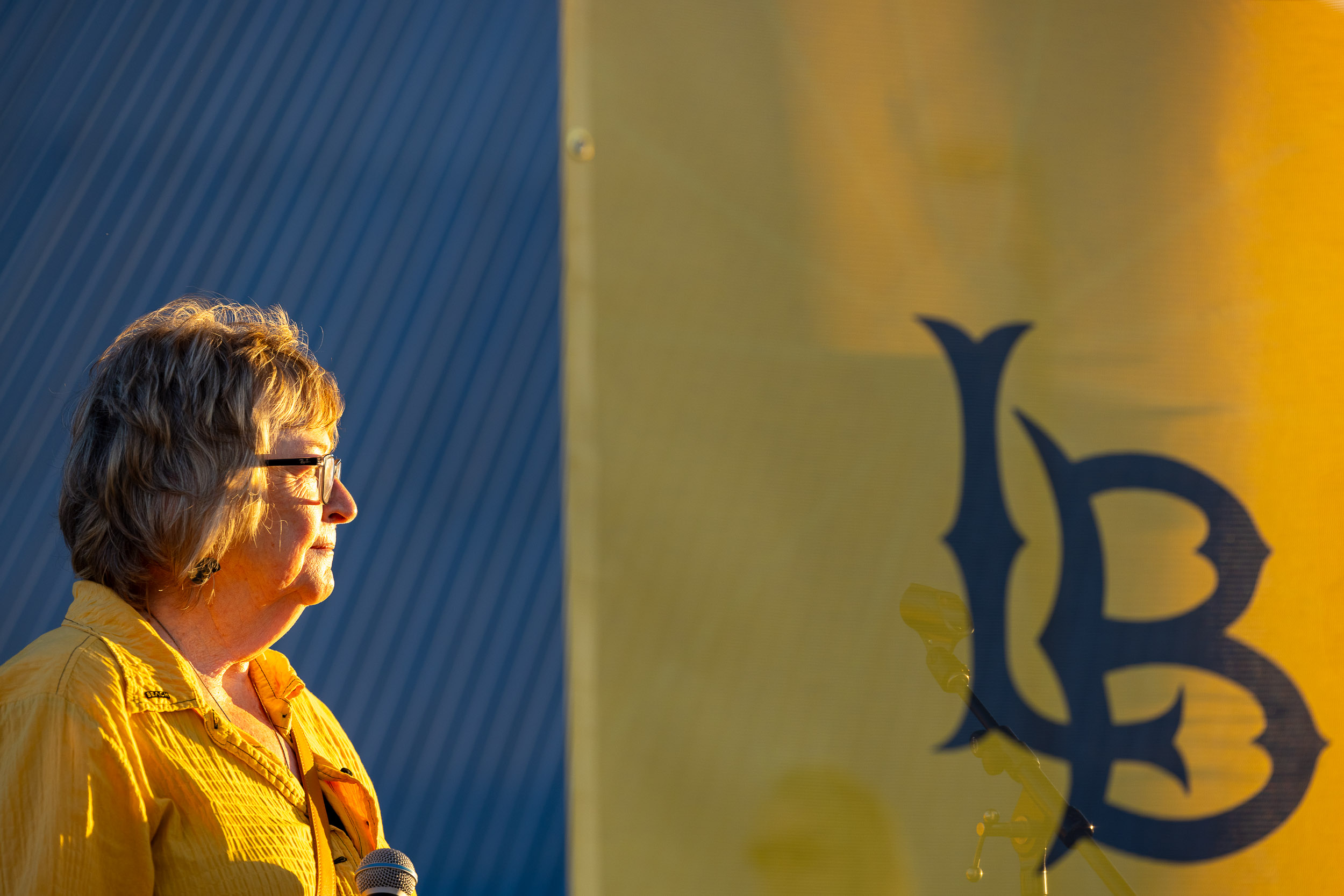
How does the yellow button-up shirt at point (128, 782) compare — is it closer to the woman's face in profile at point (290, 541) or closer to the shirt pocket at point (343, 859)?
the shirt pocket at point (343, 859)

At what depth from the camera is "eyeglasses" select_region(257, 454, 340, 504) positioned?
1.33m

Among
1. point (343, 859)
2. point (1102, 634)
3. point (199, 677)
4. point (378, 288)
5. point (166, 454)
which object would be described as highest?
point (378, 288)

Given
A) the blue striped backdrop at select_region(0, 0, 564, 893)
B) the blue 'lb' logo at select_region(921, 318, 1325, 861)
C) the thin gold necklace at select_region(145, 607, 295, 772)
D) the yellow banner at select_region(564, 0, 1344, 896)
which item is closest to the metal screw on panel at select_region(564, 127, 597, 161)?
the yellow banner at select_region(564, 0, 1344, 896)

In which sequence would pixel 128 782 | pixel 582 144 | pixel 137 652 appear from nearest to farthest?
pixel 128 782
pixel 137 652
pixel 582 144

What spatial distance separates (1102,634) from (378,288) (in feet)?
6.20

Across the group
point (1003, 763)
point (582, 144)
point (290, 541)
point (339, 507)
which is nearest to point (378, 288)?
point (582, 144)

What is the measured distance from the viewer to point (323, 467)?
4.50ft

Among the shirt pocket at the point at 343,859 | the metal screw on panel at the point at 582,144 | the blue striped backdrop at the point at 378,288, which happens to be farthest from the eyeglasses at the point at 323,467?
the metal screw on panel at the point at 582,144

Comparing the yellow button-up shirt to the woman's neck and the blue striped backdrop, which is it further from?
the blue striped backdrop

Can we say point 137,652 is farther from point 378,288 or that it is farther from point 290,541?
point 378,288

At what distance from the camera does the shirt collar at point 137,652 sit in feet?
3.64

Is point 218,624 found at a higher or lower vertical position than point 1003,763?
lower

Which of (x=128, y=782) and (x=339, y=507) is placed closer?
(x=128, y=782)

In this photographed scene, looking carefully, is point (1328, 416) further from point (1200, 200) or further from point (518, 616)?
point (518, 616)
